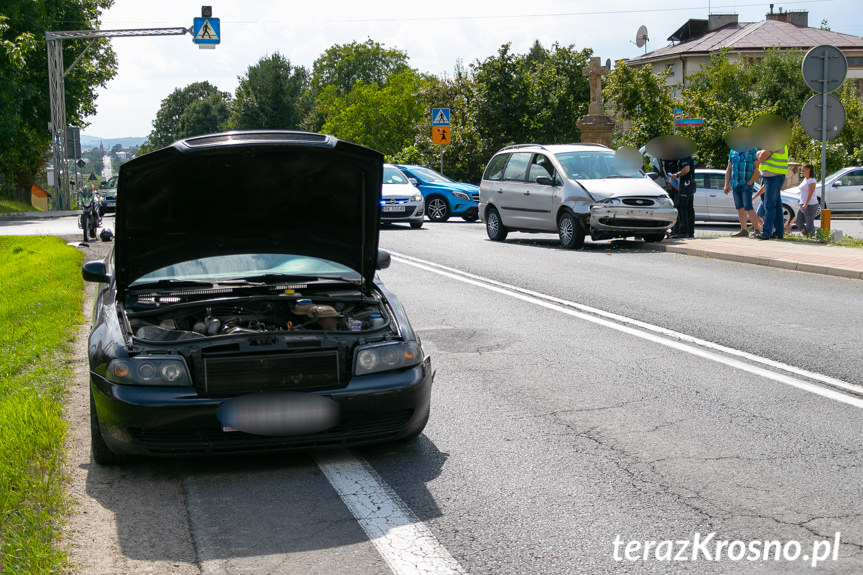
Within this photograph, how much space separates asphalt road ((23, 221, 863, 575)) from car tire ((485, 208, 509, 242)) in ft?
35.1

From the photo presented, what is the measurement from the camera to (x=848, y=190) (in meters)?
25.9

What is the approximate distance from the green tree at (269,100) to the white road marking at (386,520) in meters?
101

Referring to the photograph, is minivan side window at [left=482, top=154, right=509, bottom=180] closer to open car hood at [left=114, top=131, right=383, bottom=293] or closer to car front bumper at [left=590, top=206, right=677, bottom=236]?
car front bumper at [left=590, top=206, right=677, bottom=236]

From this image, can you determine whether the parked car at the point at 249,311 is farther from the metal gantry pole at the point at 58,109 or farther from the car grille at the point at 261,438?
the metal gantry pole at the point at 58,109

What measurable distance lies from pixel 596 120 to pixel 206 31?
42.2ft

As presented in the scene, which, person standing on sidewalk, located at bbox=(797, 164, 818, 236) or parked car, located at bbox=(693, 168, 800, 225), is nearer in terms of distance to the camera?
person standing on sidewalk, located at bbox=(797, 164, 818, 236)

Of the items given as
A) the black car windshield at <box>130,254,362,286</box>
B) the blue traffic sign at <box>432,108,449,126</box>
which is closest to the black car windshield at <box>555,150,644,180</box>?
the blue traffic sign at <box>432,108,449,126</box>

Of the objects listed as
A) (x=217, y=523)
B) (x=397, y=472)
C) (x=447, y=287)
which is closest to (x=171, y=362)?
(x=217, y=523)

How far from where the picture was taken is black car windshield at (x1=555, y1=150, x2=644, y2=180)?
59.2ft

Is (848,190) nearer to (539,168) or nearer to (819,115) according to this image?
(819,115)

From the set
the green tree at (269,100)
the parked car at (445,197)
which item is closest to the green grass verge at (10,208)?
the parked car at (445,197)

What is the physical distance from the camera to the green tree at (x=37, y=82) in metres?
41.0

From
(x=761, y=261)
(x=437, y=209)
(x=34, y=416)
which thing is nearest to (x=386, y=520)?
(x=34, y=416)

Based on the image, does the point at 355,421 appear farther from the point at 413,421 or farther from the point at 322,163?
the point at 322,163
